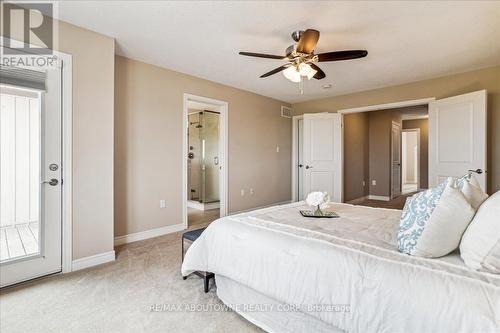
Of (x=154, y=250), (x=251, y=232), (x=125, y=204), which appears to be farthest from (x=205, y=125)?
(x=251, y=232)

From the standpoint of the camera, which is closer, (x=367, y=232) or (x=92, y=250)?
(x=367, y=232)

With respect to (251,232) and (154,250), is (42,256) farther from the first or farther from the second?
(251,232)

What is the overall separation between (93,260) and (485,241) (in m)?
3.08

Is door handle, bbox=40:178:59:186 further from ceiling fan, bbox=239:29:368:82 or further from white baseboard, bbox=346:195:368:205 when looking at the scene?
white baseboard, bbox=346:195:368:205

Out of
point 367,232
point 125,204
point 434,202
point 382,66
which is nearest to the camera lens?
point 434,202

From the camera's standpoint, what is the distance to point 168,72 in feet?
12.1

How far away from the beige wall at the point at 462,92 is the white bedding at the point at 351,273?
2.96m

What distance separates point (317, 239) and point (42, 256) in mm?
2454

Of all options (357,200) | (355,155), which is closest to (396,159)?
(355,155)

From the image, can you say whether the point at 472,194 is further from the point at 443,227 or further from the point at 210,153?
the point at 210,153

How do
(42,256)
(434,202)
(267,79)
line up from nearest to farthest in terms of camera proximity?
(434,202), (42,256), (267,79)

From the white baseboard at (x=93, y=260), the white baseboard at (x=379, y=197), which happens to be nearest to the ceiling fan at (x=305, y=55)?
the white baseboard at (x=93, y=260)

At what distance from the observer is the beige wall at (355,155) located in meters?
6.04

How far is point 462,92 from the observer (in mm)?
3861
